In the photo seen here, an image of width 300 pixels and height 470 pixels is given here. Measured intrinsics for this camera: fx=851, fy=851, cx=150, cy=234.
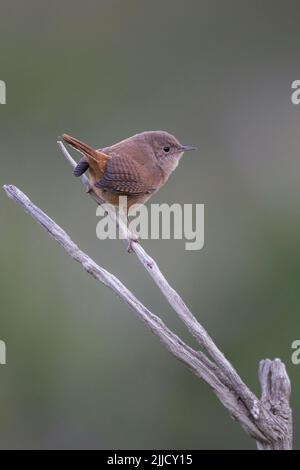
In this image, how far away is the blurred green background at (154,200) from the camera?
4484 millimetres

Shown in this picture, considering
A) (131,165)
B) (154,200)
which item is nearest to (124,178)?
(131,165)

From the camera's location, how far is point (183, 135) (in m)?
5.54

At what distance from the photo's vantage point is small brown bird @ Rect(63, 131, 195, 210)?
10.3 ft

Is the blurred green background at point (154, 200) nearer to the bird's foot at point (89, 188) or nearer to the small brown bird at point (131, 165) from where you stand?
the small brown bird at point (131, 165)

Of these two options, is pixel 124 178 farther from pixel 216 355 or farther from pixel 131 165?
pixel 216 355

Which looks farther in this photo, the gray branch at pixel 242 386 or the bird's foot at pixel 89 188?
the bird's foot at pixel 89 188

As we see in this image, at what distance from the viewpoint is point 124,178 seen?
3.24m

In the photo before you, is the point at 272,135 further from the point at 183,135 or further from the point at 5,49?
the point at 5,49

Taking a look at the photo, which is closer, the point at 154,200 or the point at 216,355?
the point at 216,355

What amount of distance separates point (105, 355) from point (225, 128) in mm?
1948

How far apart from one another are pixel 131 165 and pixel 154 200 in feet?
4.90

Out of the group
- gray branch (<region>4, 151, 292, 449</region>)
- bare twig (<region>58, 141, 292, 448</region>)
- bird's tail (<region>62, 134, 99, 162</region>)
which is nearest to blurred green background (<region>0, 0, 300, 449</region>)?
bird's tail (<region>62, 134, 99, 162</region>)

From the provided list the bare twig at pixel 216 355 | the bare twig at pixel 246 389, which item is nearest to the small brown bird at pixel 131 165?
the bare twig at pixel 216 355

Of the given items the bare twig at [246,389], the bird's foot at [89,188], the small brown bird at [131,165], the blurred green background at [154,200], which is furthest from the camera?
the blurred green background at [154,200]
